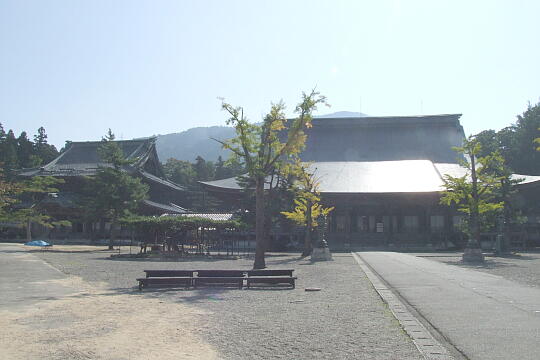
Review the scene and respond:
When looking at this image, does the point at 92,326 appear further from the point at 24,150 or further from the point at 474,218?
the point at 24,150

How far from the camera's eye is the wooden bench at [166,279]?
12141 millimetres

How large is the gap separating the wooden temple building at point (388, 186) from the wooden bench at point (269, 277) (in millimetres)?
23772

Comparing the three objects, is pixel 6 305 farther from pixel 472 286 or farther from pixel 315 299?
pixel 472 286

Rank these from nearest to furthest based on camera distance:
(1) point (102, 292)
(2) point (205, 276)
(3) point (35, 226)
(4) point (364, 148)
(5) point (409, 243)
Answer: (1) point (102, 292) < (2) point (205, 276) < (5) point (409, 243) < (3) point (35, 226) < (4) point (364, 148)

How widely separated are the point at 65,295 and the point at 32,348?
5087mm

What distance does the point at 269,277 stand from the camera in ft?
41.7

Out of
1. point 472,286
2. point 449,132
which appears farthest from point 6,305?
point 449,132

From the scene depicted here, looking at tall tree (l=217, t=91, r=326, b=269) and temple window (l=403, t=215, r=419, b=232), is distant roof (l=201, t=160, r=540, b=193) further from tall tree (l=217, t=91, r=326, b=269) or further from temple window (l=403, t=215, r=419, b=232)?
tall tree (l=217, t=91, r=326, b=269)

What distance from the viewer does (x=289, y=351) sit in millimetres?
5902

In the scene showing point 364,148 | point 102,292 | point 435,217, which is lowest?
point 102,292

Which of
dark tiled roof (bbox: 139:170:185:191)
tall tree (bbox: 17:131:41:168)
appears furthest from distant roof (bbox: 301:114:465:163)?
tall tree (bbox: 17:131:41:168)

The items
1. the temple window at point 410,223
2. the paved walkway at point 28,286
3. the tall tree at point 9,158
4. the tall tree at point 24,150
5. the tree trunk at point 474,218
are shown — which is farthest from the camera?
the tall tree at point 24,150

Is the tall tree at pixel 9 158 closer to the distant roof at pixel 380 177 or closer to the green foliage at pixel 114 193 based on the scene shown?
the green foliage at pixel 114 193

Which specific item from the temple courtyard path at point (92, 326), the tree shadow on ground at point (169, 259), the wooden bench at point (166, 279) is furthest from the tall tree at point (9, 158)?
the temple courtyard path at point (92, 326)
